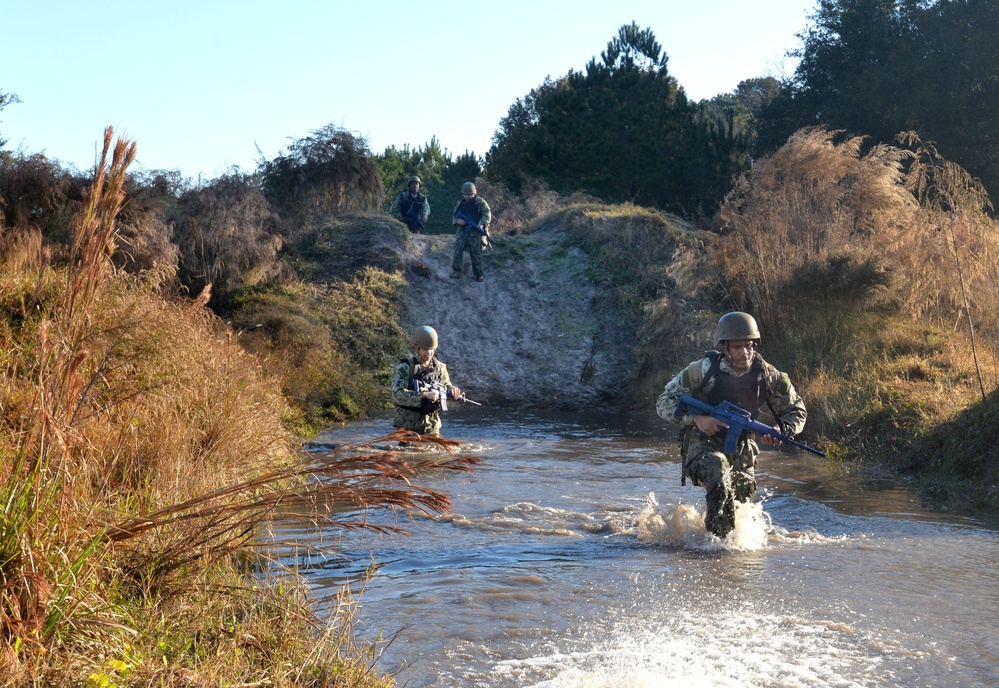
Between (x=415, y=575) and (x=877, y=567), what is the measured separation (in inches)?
127

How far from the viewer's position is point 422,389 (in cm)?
1105

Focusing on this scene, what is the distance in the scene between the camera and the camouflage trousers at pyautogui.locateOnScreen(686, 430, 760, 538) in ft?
25.2

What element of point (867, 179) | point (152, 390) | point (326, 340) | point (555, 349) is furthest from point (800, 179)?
point (152, 390)

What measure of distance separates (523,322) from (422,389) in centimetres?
1028

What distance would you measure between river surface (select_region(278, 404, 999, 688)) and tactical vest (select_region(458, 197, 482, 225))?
1179 cm

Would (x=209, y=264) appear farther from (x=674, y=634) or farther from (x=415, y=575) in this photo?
(x=674, y=634)

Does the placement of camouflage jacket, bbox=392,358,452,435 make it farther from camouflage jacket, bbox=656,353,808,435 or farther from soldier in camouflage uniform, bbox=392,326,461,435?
camouflage jacket, bbox=656,353,808,435

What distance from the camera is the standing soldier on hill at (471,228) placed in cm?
2169

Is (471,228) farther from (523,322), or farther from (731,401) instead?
(731,401)

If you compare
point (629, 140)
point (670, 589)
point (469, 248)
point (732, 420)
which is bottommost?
point (670, 589)

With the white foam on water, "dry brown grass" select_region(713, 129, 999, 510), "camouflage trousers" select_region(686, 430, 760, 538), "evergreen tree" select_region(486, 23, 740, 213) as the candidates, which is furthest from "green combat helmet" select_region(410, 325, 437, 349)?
"evergreen tree" select_region(486, 23, 740, 213)

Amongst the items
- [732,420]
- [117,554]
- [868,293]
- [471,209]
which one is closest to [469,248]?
[471,209]

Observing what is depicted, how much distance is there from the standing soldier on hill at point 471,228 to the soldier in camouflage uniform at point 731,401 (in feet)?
45.2

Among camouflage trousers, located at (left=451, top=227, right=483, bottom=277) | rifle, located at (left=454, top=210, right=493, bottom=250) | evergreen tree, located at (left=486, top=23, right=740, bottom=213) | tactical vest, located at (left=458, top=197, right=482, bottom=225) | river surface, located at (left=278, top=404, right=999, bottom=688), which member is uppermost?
evergreen tree, located at (left=486, top=23, right=740, bottom=213)
